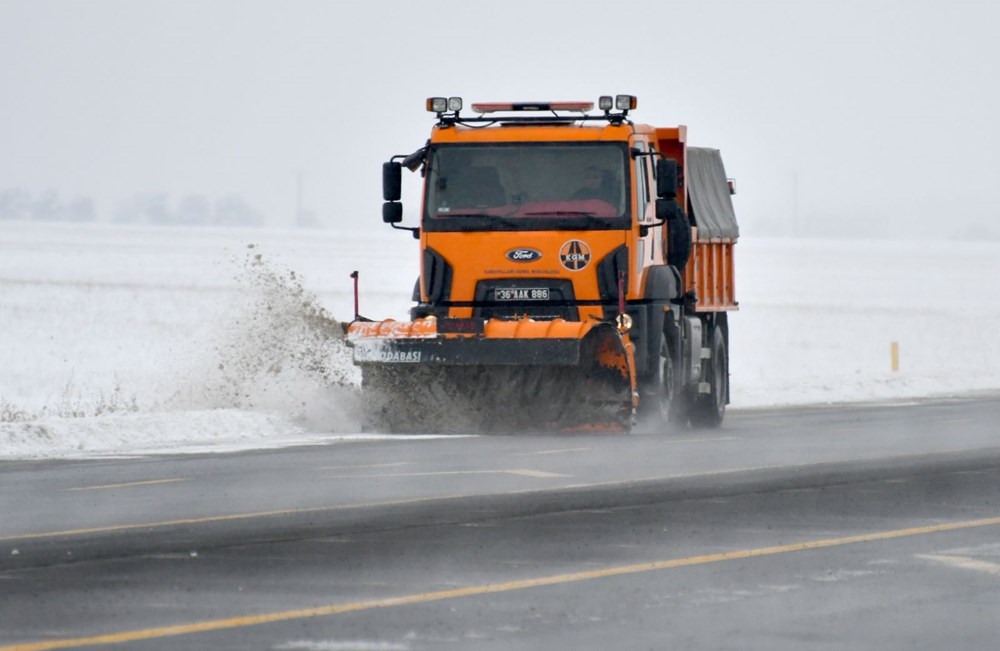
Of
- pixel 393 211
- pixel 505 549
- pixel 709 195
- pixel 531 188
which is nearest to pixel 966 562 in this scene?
pixel 505 549

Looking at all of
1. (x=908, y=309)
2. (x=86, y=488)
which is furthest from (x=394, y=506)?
(x=908, y=309)

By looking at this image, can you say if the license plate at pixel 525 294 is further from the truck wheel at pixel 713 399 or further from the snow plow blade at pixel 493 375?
the truck wheel at pixel 713 399

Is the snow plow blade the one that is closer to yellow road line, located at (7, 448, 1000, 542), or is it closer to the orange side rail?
the orange side rail

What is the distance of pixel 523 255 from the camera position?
21.6 m

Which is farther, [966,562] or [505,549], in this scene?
[505,549]

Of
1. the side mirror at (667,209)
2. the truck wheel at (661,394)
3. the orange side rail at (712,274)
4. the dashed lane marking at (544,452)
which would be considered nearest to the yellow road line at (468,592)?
the dashed lane marking at (544,452)

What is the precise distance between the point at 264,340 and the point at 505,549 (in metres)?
13.8

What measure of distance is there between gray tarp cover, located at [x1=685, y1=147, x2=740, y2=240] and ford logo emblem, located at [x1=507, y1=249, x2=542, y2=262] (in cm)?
305

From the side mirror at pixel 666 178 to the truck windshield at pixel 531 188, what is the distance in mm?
350

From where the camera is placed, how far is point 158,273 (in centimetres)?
8969

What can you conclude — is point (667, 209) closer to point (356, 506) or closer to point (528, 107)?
point (528, 107)

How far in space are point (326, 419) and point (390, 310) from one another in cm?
4054

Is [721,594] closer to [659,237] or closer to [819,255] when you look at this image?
[659,237]

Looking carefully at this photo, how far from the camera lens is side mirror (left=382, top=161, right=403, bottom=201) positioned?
21703mm
